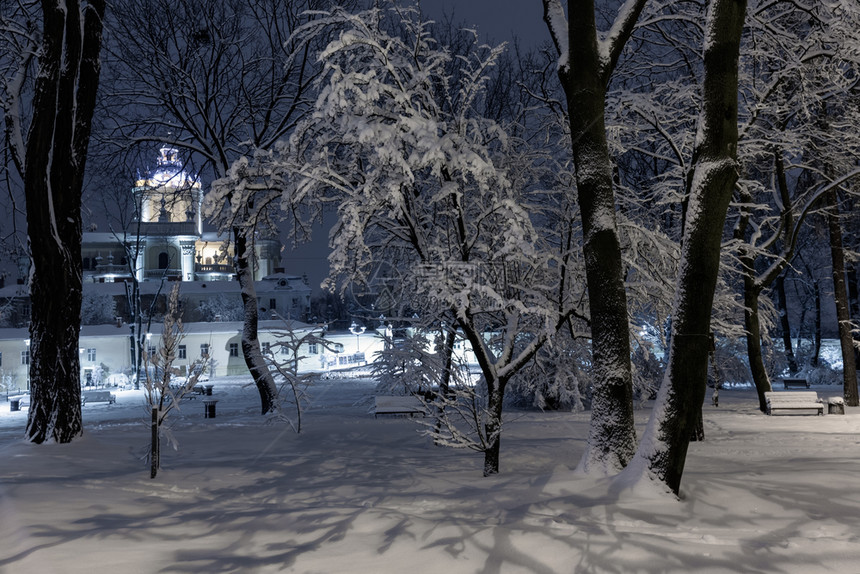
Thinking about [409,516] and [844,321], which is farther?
[844,321]

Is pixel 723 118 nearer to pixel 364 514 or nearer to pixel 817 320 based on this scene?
pixel 364 514

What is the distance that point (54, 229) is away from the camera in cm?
944

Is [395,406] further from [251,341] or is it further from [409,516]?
[409,516]

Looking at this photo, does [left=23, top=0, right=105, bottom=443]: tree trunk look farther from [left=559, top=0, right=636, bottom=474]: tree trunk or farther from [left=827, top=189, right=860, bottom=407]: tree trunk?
[left=827, top=189, right=860, bottom=407]: tree trunk

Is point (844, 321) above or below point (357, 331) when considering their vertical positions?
above

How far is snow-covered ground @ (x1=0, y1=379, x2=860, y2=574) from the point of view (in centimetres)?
413

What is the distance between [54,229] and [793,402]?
16.4m

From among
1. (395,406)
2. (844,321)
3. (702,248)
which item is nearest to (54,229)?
(702,248)

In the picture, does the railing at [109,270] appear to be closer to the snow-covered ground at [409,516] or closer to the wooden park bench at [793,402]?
the snow-covered ground at [409,516]

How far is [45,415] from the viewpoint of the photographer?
30.1 feet

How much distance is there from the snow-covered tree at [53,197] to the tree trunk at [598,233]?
300 inches

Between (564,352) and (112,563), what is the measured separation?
56.3ft

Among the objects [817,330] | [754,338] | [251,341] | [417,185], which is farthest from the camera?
[817,330]

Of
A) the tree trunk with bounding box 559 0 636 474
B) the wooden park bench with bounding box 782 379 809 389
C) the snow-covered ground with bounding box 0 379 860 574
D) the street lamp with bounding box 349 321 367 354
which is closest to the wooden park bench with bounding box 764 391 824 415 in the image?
the snow-covered ground with bounding box 0 379 860 574
